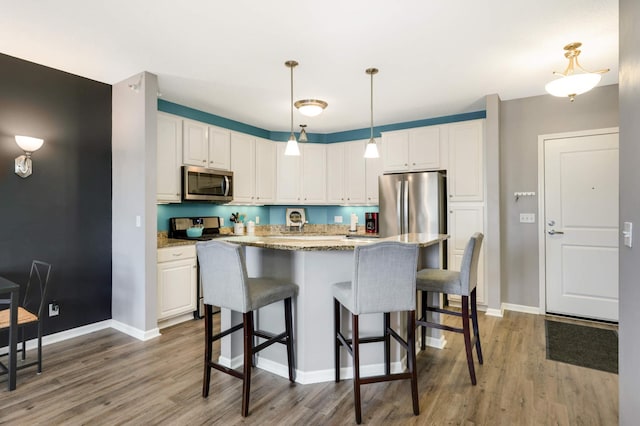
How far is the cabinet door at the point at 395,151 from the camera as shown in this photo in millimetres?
4695

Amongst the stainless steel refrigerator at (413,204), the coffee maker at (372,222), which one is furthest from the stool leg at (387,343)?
the coffee maker at (372,222)

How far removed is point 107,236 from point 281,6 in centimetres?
281

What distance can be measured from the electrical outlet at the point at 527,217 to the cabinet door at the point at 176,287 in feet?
12.4

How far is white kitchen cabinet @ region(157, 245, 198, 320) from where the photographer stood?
3.48 metres

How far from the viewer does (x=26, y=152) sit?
2.94 metres

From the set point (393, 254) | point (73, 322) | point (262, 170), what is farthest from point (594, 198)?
point (73, 322)

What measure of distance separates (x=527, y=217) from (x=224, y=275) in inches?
139

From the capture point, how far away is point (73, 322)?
10.7 ft

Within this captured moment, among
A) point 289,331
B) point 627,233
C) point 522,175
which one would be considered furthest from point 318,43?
point 522,175

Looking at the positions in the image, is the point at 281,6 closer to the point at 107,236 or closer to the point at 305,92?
the point at 305,92

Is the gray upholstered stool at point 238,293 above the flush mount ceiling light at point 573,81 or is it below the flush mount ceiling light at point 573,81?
below

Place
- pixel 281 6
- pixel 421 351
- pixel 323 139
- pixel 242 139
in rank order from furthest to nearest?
pixel 323 139 < pixel 242 139 < pixel 421 351 < pixel 281 6

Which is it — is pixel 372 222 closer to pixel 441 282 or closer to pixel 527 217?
pixel 527 217

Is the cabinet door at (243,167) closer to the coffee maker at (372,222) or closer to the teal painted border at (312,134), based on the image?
the teal painted border at (312,134)
